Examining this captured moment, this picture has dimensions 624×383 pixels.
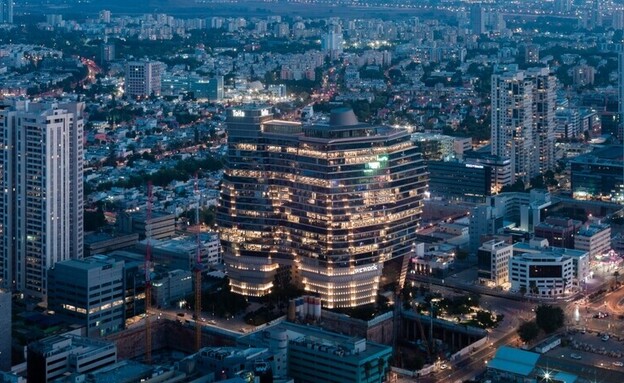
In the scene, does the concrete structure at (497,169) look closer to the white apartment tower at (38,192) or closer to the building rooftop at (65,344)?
the white apartment tower at (38,192)

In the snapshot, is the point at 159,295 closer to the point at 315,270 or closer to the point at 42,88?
the point at 315,270

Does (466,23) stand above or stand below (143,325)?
above

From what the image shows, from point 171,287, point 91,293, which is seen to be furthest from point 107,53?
point 91,293

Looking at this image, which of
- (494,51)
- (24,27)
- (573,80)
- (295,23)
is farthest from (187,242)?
(295,23)

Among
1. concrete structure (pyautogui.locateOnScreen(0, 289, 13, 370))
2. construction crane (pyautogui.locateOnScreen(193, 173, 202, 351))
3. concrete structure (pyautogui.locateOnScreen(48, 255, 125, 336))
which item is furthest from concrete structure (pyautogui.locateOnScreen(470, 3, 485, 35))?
concrete structure (pyautogui.locateOnScreen(0, 289, 13, 370))

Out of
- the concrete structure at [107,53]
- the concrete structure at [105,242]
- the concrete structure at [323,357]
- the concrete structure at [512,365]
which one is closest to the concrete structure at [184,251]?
the concrete structure at [105,242]

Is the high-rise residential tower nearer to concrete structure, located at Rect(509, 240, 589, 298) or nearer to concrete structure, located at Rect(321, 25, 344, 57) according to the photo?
concrete structure, located at Rect(509, 240, 589, 298)

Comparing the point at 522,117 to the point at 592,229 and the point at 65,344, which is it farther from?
the point at 65,344
